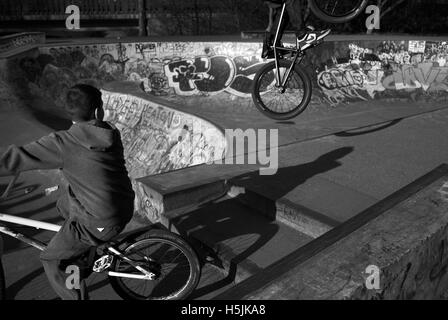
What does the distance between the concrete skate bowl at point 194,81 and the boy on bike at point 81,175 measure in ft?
20.3

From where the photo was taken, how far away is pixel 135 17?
2512cm

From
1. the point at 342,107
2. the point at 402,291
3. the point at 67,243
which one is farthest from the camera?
the point at 342,107

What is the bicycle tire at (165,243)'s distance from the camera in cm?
316

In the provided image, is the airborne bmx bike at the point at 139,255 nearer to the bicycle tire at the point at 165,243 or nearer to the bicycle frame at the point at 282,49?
the bicycle tire at the point at 165,243

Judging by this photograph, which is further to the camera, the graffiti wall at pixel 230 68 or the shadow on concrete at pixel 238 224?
the graffiti wall at pixel 230 68

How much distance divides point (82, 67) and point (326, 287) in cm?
1469

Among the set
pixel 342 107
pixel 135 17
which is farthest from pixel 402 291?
pixel 135 17

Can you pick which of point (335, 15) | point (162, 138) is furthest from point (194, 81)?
point (335, 15)

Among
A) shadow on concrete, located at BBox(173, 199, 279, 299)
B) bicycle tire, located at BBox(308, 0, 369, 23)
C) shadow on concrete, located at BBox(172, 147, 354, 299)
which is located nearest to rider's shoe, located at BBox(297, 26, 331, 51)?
bicycle tire, located at BBox(308, 0, 369, 23)

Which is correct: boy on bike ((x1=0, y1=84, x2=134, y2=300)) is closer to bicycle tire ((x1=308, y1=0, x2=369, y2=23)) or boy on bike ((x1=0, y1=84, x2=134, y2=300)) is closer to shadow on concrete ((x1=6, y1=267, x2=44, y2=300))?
shadow on concrete ((x1=6, y1=267, x2=44, y2=300))

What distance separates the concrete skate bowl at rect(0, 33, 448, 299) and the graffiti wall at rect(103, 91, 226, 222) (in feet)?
0.10

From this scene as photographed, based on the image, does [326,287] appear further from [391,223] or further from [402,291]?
[391,223]

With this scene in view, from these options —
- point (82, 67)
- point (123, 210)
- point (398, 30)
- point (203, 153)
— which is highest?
point (398, 30)

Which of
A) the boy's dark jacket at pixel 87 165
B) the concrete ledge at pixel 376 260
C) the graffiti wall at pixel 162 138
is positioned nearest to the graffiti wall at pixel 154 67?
the graffiti wall at pixel 162 138
